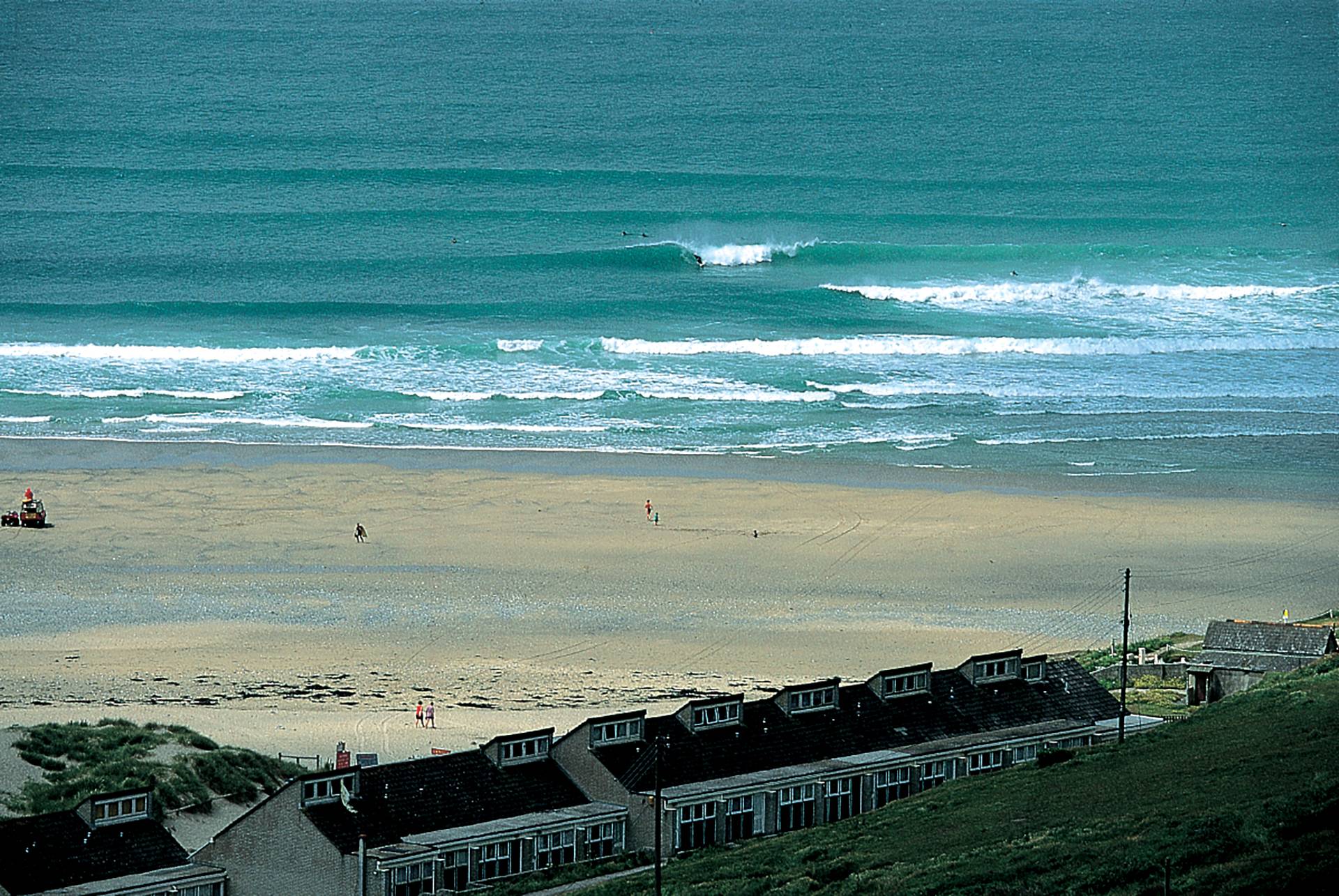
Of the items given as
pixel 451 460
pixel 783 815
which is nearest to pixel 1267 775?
pixel 783 815

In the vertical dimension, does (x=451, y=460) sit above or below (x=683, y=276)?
below

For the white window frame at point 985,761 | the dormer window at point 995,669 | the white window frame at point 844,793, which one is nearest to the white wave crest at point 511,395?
the dormer window at point 995,669

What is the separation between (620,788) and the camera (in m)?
22.6

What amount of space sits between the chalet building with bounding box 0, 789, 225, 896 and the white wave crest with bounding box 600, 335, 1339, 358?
4067cm

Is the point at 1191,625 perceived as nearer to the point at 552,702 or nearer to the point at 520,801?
the point at 552,702

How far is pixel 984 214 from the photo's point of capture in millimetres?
81625

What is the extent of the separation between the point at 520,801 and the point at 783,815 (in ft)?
10.8

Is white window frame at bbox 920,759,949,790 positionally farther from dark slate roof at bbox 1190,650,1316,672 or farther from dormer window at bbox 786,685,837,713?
dark slate roof at bbox 1190,650,1316,672

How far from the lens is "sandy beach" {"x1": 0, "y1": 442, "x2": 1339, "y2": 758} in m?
30.2

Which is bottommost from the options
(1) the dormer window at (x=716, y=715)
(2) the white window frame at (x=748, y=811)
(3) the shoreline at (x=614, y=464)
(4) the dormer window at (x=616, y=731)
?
(2) the white window frame at (x=748, y=811)

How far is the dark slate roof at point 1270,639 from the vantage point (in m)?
29.8

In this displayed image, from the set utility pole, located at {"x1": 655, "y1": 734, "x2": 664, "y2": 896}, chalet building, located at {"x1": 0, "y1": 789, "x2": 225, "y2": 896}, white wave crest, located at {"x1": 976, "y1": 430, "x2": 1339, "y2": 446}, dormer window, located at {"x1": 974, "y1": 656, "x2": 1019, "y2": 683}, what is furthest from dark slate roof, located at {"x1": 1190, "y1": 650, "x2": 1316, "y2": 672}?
white wave crest, located at {"x1": 976, "y1": 430, "x2": 1339, "y2": 446}

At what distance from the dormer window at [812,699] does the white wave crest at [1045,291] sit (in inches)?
1765

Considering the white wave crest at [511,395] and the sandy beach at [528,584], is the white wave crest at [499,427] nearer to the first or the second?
the white wave crest at [511,395]
